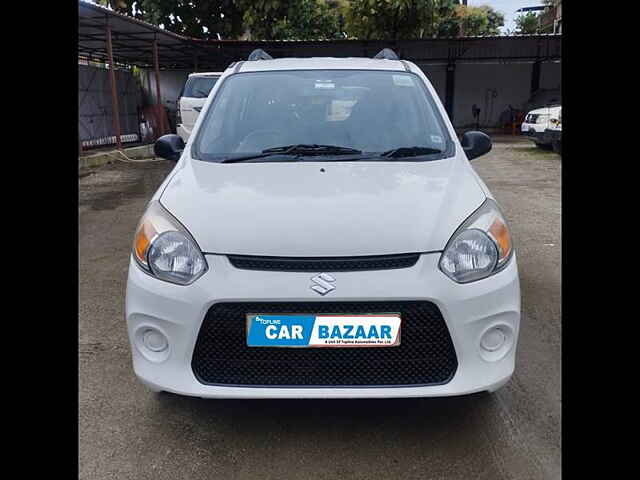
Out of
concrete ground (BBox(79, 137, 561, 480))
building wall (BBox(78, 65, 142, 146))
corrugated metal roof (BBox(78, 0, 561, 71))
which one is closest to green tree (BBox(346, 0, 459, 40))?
corrugated metal roof (BBox(78, 0, 561, 71))

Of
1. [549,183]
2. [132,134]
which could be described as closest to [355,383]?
[549,183]

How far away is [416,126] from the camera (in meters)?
3.29

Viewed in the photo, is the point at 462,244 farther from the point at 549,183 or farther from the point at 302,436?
the point at 549,183

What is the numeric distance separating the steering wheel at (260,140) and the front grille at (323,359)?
120cm

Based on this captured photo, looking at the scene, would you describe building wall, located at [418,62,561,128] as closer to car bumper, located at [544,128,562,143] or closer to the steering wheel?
car bumper, located at [544,128,562,143]

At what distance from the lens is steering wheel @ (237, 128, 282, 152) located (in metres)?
3.13

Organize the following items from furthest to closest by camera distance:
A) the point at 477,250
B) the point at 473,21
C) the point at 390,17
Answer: the point at 473,21 < the point at 390,17 < the point at 477,250

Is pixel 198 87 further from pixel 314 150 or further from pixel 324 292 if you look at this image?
pixel 324 292

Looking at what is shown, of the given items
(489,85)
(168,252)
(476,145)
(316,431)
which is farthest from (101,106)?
(489,85)

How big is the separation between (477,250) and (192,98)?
10989 millimetres

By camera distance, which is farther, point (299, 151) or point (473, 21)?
point (473, 21)

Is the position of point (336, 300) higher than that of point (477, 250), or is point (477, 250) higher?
point (477, 250)

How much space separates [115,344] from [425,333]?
2077 mm

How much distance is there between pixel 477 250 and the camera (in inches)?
91.3
